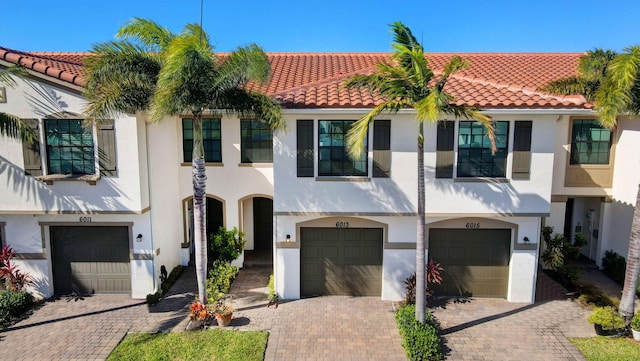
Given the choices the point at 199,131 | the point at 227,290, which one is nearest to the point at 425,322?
the point at 227,290

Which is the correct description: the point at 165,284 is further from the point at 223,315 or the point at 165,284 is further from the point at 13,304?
the point at 13,304

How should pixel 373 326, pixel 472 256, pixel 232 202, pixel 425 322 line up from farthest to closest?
1. pixel 232 202
2. pixel 472 256
3. pixel 373 326
4. pixel 425 322

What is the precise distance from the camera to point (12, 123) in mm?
10609

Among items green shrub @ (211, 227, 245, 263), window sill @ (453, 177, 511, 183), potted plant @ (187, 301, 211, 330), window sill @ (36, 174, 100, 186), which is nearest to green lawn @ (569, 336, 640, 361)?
window sill @ (453, 177, 511, 183)

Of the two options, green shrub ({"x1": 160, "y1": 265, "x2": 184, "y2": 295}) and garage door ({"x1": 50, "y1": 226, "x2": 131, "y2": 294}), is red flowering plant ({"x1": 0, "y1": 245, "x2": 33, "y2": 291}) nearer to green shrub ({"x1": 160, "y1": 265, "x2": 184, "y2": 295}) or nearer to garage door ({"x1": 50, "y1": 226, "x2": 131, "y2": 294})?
garage door ({"x1": 50, "y1": 226, "x2": 131, "y2": 294})

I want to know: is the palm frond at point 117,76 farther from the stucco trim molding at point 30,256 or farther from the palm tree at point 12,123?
the stucco trim molding at point 30,256

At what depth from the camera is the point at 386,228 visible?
39.6 feet

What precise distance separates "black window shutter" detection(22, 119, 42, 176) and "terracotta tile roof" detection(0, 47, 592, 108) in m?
1.79

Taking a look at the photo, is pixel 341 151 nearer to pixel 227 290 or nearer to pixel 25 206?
pixel 227 290

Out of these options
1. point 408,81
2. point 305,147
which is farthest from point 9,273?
point 408,81

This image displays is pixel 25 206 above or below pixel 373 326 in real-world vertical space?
above

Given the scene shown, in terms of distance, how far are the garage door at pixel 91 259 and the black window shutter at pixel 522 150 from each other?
488 inches

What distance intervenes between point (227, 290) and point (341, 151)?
6120mm

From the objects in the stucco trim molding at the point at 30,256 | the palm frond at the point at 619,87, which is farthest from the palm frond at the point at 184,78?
the palm frond at the point at 619,87
